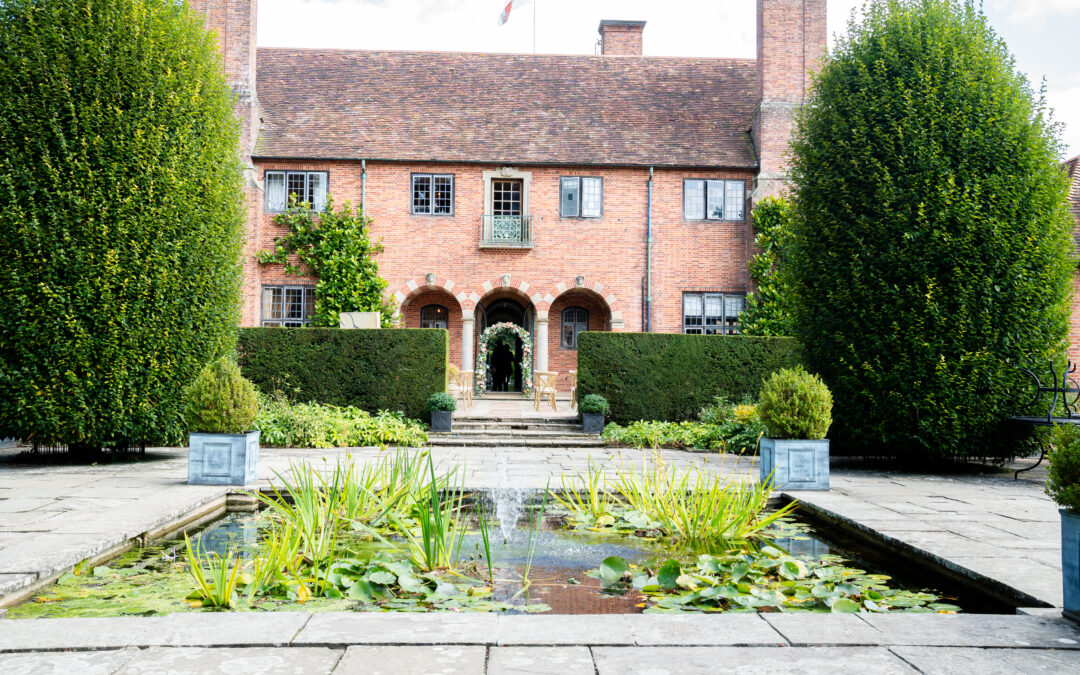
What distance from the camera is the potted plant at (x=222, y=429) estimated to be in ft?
27.1

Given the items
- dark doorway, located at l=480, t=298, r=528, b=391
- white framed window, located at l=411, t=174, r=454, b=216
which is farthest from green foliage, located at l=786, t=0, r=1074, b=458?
dark doorway, located at l=480, t=298, r=528, b=391

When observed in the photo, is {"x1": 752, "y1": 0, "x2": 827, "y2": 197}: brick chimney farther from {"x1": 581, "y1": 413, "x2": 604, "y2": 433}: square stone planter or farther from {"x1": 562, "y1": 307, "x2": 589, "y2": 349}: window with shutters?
{"x1": 581, "y1": 413, "x2": 604, "y2": 433}: square stone planter

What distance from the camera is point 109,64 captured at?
954 cm

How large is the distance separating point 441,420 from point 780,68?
13623 mm

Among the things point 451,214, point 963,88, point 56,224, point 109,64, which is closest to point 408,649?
point 56,224

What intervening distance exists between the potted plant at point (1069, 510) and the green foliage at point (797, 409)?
172 inches

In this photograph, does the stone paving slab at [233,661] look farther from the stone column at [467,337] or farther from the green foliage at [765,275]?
the stone column at [467,337]

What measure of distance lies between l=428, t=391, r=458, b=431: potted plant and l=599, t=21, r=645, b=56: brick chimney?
1535 centimetres

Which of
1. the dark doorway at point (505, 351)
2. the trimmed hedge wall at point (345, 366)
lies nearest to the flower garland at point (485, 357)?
the dark doorway at point (505, 351)

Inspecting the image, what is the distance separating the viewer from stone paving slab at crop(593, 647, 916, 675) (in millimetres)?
3021

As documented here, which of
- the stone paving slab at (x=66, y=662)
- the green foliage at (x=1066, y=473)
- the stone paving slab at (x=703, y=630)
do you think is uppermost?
the green foliage at (x=1066, y=473)

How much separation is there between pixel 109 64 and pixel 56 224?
212cm

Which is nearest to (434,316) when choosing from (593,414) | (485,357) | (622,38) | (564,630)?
(485,357)

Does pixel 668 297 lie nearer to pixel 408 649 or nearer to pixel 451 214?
pixel 451 214
